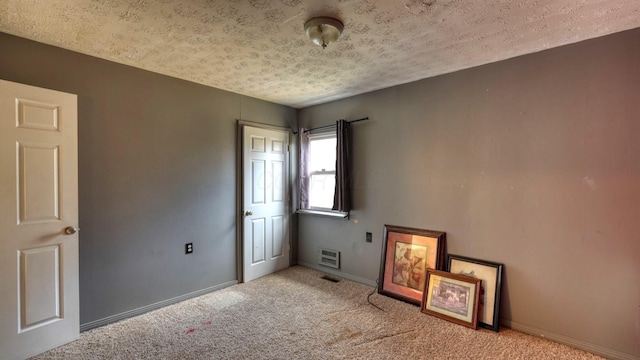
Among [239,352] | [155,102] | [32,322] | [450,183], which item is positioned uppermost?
[155,102]

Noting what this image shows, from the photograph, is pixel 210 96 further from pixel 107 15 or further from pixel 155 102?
pixel 107 15

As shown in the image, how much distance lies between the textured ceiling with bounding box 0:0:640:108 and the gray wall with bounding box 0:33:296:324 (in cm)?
22

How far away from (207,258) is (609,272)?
368 centimetres

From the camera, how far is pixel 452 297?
2.74 m

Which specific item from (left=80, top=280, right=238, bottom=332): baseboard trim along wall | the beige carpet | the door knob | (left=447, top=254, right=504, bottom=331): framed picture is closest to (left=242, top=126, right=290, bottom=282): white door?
(left=80, top=280, right=238, bottom=332): baseboard trim along wall

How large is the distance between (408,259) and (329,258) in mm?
1193

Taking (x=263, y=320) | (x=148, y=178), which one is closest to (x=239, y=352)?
(x=263, y=320)

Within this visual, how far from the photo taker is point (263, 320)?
2.72 m

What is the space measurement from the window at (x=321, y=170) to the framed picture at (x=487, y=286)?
1.83 meters

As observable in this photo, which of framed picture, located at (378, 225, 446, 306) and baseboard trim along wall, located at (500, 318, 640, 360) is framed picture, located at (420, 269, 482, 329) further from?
baseboard trim along wall, located at (500, 318, 640, 360)

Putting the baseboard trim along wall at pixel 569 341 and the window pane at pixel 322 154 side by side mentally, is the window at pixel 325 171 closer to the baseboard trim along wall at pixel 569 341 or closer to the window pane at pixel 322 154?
the window pane at pixel 322 154

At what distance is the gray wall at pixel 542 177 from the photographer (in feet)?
6.98

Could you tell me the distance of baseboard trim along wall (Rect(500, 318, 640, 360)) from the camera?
213 centimetres

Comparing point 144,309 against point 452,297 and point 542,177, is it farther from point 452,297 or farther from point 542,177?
point 542,177
